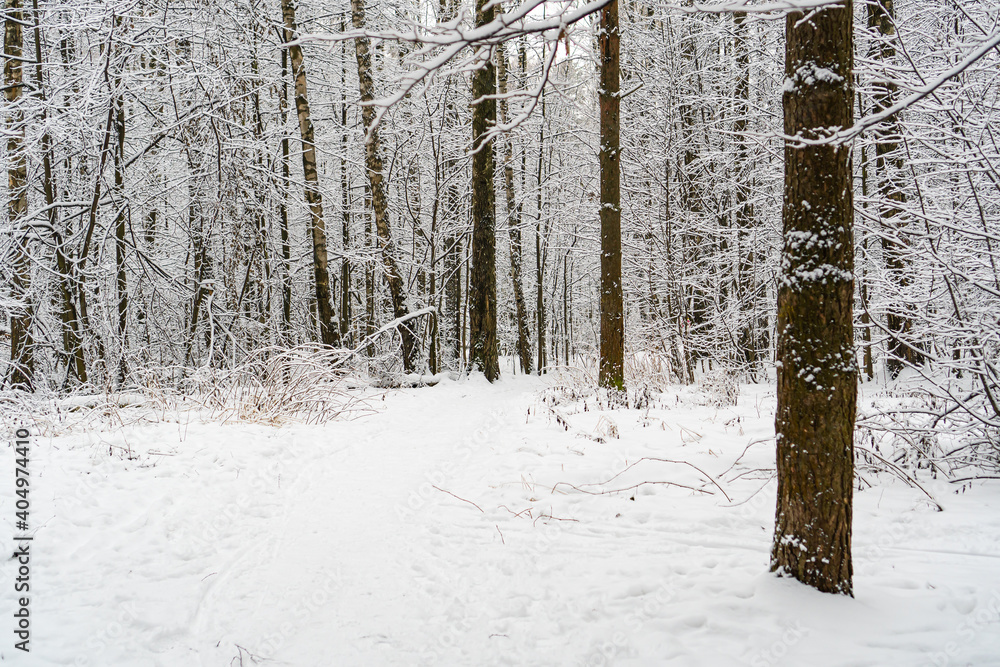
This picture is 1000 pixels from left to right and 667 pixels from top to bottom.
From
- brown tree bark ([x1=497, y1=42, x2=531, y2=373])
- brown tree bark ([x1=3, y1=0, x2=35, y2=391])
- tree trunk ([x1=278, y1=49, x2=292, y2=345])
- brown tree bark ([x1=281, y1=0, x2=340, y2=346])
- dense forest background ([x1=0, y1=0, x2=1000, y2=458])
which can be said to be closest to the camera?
dense forest background ([x1=0, y1=0, x2=1000, y2=458])

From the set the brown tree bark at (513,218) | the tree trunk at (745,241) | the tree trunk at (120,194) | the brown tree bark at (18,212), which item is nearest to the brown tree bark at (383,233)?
the tree trunk at (120,194)

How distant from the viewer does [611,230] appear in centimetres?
810

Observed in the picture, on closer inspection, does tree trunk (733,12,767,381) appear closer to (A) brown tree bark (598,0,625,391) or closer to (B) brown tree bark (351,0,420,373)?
(A) brown tree bark (598,0,625,391)

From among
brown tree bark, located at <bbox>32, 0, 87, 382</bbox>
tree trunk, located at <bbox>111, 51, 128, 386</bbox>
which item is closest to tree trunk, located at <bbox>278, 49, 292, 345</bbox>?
tree trunk, located at <bbox>111, 51, 128, 386</bbox>

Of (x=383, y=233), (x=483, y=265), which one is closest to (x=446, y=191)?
(x=383, y=233)

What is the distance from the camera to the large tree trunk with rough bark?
2365mm

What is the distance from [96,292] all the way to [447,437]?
7473 mm

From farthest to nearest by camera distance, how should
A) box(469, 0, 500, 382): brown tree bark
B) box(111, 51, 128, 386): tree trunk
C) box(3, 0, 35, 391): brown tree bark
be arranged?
1. box(469, 0, 500, 382): brown tree bark
2. box(111, 51, 128, 386): tree trunk
3. box(3, 0, 35, 391): brown tree bark

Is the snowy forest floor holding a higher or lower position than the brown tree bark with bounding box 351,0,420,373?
lower

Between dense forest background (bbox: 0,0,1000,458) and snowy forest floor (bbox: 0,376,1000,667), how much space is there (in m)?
1.46

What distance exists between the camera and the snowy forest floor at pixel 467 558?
234 centimetres

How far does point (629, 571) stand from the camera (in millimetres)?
2986

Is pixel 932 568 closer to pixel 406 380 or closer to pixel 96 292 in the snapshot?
pixel 406 380

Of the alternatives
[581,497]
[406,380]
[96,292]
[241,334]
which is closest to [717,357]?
[406,380]
